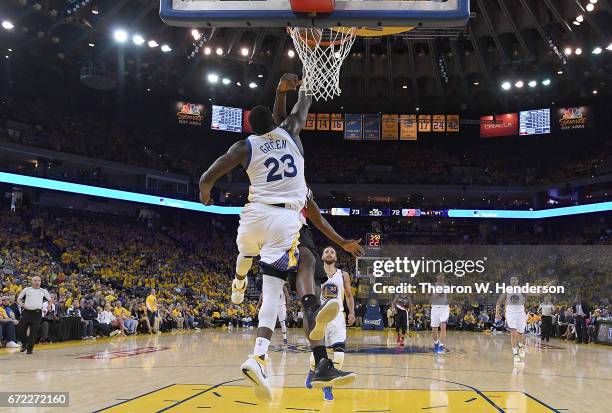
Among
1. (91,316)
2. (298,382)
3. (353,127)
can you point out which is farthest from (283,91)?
(353,127)

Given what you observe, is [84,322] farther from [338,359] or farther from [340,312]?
[338,359]

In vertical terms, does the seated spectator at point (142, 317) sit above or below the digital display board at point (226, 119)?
below

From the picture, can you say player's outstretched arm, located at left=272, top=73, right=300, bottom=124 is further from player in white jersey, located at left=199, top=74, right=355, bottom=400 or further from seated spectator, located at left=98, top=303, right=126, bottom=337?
seated spectator, located at left=98, top=303, right=126, bottom=337

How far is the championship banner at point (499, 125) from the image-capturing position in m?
38.8

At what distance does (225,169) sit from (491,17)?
24851 mm

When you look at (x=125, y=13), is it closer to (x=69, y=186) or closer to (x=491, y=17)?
(x=69, y=186)

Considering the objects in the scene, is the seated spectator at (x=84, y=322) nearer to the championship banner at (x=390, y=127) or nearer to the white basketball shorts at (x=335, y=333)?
the white basketball shorts at (x=335, y=333)

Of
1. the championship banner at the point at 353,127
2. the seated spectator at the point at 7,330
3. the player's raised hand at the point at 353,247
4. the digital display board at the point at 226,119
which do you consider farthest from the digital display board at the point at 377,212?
the player's raised hand at the point at 353,247

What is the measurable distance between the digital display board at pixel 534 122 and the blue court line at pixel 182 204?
521 centimetres

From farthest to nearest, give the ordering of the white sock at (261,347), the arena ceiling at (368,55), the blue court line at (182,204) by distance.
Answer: the blue court line at (182,204) < the arena ceiling at (368,55) < the white sock at (261,347)

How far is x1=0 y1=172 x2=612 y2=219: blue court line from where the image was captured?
95.0 feet

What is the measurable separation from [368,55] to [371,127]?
8946 millimetres

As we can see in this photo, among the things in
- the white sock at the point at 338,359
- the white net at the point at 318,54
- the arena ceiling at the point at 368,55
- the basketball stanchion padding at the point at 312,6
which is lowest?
the white sock at the point at 338,359

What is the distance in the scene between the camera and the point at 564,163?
39188 mm
